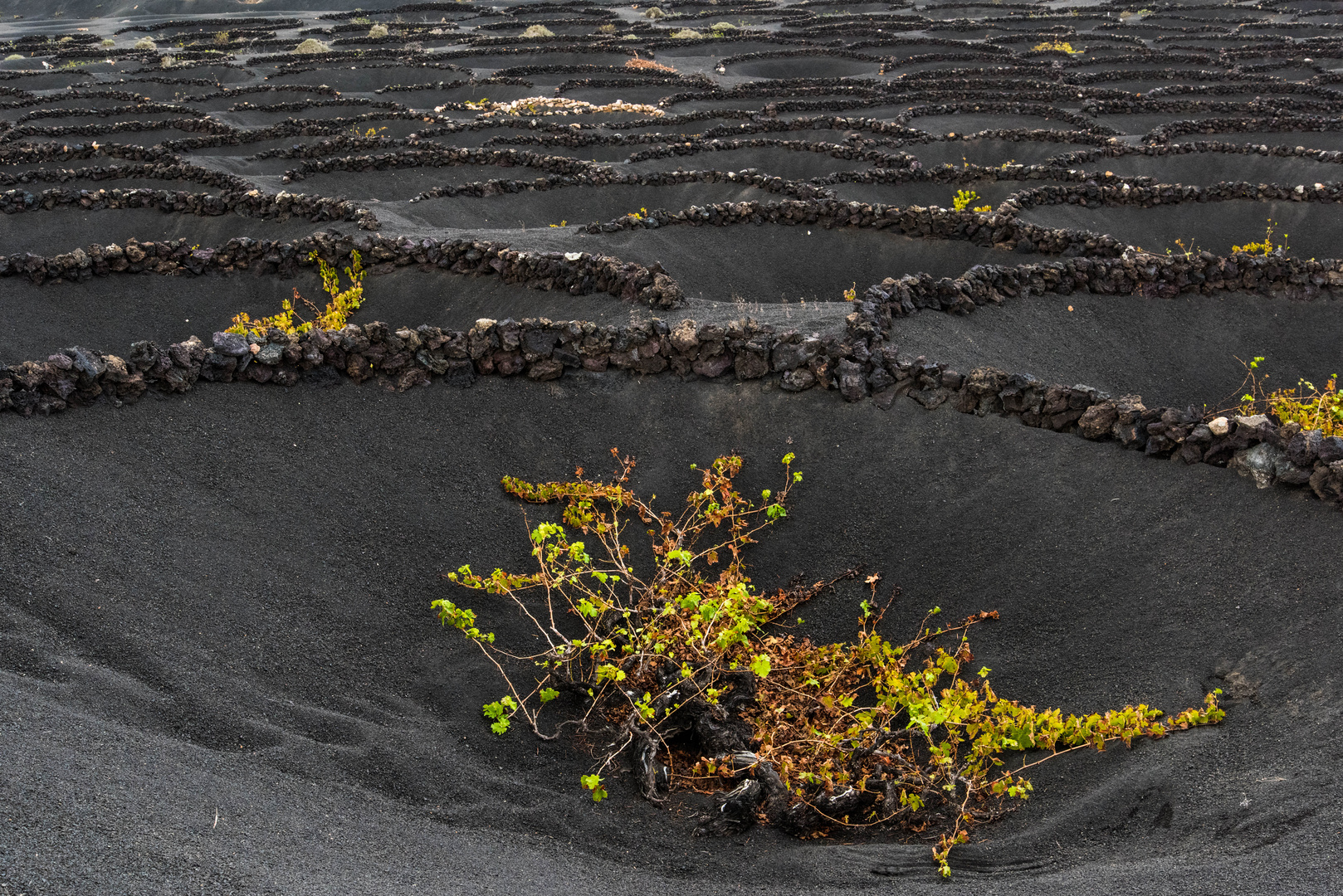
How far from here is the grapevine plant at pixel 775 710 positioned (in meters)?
5.67

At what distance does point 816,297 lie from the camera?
1672cm

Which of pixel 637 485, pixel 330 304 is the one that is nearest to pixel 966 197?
pixel 330 304

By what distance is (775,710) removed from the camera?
21.3ft

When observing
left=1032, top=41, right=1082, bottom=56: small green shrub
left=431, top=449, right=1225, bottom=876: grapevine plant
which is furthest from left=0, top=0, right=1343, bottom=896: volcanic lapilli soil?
left=1032, top=41, right=1082, bottom=56: small green shrub

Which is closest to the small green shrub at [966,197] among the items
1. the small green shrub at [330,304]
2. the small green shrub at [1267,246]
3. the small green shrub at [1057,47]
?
the small green shrub at [1267,246]

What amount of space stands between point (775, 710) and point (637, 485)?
3.64 meters

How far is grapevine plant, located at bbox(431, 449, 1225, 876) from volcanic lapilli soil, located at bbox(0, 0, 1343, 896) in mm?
169

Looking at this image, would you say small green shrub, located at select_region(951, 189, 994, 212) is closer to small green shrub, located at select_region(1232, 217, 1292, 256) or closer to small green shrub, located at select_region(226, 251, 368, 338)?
small green shrub, located at select_region(1232, 217, 1292, 256)

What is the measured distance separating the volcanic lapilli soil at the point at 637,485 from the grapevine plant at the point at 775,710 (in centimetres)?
17

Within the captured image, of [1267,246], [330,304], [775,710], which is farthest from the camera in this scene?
[1267,246]

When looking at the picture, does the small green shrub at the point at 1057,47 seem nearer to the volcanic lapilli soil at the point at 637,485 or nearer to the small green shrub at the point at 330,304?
the volcanic lapilli soil at the point at 637,485

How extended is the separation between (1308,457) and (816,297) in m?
9.84

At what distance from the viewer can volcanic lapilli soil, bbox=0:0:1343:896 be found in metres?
5.09

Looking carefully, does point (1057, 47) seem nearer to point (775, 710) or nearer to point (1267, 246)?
point (1267, 246)
